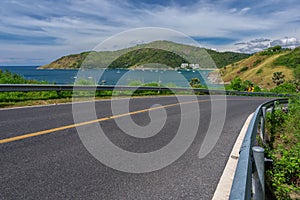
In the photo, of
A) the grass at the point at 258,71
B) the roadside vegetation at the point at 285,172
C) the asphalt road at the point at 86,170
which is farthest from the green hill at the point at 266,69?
the asphalt road at the point at 86,170

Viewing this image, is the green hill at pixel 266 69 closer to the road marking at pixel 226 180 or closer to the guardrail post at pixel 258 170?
the road marking at pixel 226 180

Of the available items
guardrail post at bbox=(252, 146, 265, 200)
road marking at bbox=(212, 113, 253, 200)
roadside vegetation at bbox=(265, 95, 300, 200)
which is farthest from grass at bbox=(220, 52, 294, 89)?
guardrail post at bbox=(252, 146, 265, 200)

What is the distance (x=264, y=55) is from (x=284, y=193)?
190 m

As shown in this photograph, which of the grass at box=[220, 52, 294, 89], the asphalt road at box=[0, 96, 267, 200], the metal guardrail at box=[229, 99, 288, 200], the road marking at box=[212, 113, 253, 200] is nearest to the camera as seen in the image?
the metal guardrail at box=[229, 99, 288, 200]

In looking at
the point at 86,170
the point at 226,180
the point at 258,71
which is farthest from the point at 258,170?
the point at 258,71

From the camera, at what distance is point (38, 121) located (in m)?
7.18

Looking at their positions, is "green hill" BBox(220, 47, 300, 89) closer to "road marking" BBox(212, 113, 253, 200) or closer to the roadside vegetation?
the roadside vegetation

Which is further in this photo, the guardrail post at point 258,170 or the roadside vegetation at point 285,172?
the roadside vegetation at point 285,172

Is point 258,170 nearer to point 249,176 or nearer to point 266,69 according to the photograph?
point 249,176

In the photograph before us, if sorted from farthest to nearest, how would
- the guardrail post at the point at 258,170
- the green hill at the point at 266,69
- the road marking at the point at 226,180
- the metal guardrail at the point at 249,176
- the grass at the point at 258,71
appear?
the grass at the point at 258,71 < the green hill at the point at 266,69 < the road marking at the point at 226,180 < the guardrail post at the point at 258,170 < the metal guardrail at the point at 249,176

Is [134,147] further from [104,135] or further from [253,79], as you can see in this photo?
[253,79]

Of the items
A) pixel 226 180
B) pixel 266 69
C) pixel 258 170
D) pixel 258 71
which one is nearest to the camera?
pixel 258 170

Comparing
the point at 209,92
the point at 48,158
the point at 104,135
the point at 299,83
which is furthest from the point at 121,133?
the point at 299,83

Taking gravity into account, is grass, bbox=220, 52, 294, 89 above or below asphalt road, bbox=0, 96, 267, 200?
above
